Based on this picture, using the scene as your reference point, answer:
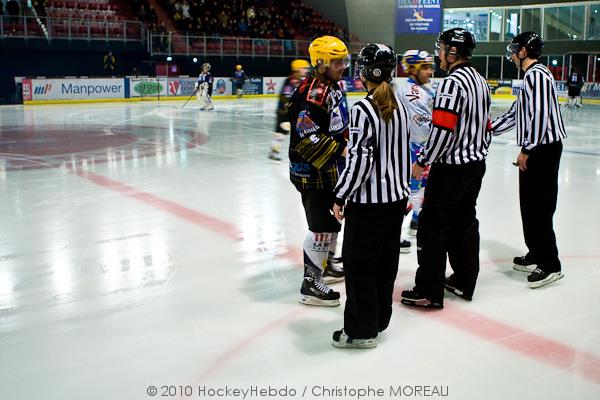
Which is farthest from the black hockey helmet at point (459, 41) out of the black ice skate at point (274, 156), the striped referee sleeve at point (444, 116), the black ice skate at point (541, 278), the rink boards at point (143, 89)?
the rink boards at point (143, 89)

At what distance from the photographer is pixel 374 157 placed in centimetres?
347

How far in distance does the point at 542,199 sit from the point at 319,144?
5.88 feet

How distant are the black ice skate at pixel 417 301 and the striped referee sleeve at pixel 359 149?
115 cm

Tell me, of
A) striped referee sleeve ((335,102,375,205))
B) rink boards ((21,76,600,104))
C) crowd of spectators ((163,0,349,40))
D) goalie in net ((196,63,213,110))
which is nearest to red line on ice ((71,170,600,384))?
striped referee sleeve ((335,102,375,205))

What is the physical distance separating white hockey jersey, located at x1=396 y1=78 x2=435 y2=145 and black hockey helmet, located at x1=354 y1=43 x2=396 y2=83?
73.1 inches

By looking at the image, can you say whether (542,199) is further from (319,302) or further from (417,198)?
(319,302)

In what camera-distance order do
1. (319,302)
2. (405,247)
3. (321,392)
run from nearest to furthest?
(321,392) → (319,302) → (405,247)

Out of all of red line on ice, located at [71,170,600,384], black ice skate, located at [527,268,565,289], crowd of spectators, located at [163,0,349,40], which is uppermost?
crowd of spectators, located at [163,0,349,40]

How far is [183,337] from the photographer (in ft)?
12.4

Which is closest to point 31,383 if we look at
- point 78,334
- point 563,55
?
point 78,334

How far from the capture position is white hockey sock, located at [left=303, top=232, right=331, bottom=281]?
4.27 meters

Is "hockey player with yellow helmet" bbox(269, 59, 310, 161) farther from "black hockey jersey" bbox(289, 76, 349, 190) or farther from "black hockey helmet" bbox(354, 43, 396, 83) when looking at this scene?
"black hockey helmet" bbox(354, 43, 396, 83)

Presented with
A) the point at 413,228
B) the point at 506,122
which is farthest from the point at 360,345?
the point at 413,228

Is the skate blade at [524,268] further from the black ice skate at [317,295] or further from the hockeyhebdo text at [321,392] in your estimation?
the hockeyhebdo text at [321,392]
